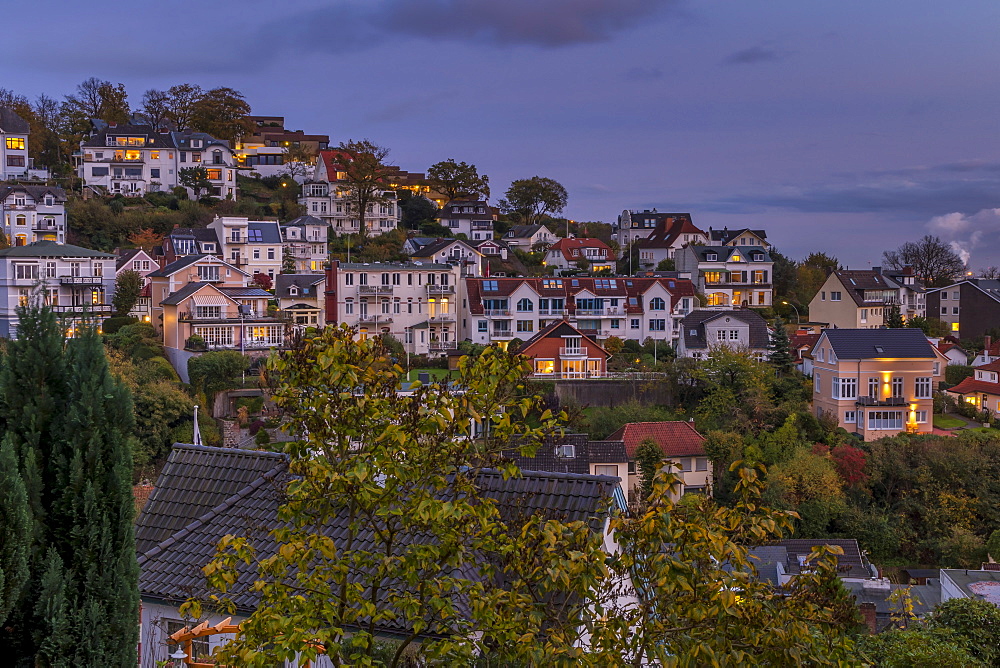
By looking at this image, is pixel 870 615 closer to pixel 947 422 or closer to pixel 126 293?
pixel 947 422

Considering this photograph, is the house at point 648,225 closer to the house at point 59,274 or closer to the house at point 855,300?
the house at point 855,300

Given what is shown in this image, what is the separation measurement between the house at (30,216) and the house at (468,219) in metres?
30.4

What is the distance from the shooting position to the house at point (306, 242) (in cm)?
6172

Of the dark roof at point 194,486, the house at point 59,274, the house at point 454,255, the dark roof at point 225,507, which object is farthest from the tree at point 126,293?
the dark roof at point 194,486

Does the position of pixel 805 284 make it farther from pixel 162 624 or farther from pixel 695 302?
pixel 162 624

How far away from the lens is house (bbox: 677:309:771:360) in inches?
1971

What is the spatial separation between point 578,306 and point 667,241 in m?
24.4

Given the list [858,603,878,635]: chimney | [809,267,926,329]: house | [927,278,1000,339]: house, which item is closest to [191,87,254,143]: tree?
[809,267,926,329]: house

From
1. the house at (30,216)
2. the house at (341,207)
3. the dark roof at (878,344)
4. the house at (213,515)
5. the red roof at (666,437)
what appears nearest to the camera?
the house at (213,515)

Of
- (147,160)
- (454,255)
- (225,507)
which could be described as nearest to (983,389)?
(454,255)

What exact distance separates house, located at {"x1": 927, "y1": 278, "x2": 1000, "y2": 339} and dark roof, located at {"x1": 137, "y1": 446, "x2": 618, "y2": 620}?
65335 millimetres

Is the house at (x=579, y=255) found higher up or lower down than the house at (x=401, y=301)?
higher up

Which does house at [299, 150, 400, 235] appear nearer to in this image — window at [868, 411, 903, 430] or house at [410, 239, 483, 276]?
house at [410, 239, 483, 276]

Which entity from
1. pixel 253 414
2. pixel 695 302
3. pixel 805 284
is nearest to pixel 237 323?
pixel 253 414
